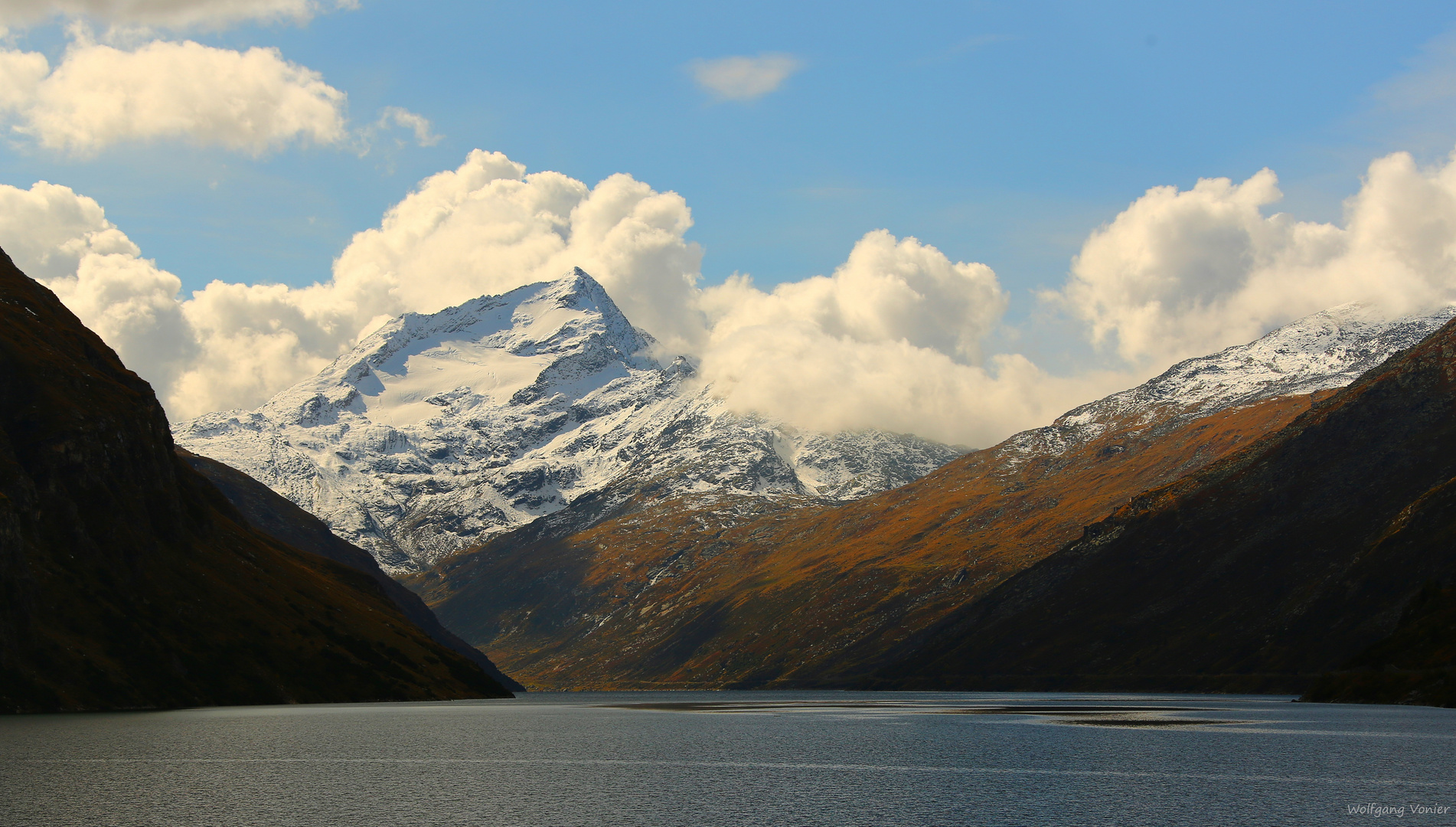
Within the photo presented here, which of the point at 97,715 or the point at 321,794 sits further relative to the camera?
the point at 97,715

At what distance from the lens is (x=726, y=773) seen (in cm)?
9656

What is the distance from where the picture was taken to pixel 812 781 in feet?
296

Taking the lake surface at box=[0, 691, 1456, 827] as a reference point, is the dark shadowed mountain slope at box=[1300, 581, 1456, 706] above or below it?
below

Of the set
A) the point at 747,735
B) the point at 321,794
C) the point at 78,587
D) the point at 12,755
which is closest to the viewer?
the point at 321,794

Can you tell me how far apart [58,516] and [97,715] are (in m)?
53.1

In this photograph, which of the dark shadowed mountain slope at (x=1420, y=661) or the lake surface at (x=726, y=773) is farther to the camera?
the dark shadowed mountain slope at (x=1420, y=661)

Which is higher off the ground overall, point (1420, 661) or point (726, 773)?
point (726, 773)

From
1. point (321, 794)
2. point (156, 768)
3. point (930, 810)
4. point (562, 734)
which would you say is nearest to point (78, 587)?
point (562, 734)

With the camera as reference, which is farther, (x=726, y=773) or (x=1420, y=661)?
(x=1420, y=661)

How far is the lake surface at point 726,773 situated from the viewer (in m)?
71.4

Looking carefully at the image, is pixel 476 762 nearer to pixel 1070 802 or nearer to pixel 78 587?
pixel 1070 802

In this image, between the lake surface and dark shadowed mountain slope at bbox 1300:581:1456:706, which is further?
dark shadowed mountain slope at bbox 1300:581:1456:706

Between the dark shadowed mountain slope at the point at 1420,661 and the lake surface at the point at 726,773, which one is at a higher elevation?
the lake surface at the point at 726,773

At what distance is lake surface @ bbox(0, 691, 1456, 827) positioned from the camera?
234 feet
